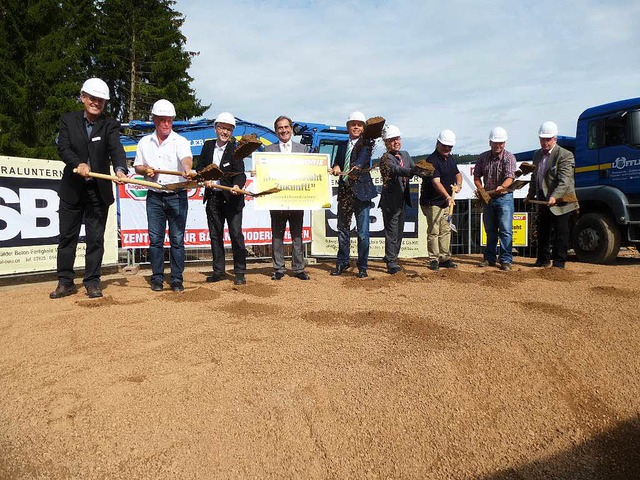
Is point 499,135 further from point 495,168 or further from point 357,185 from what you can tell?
point 357,185

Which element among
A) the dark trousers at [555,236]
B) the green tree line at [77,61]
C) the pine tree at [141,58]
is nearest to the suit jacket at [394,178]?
the dark trousers at [555,236]

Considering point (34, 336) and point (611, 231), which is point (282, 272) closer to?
point (34, 336)

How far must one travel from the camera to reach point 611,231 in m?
7.74

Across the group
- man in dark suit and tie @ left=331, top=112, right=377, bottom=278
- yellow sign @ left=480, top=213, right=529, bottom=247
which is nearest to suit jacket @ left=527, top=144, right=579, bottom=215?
man in dark suit and tie @ left=331, top=112, right=377, bottom=278

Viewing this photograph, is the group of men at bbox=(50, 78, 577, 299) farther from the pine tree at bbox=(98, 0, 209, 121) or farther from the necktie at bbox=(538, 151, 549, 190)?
the pine tree at bbox=(98, 0, 209, 121)

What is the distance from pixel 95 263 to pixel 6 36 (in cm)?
2179

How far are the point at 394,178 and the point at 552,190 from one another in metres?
2.54

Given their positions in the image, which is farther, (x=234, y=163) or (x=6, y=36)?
(x=6, y=36)

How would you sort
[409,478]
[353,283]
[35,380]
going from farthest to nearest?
[353,283] → [35,380] → [409,478]

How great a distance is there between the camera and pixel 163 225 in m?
5.36

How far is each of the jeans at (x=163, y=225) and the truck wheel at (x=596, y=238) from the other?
696 cm

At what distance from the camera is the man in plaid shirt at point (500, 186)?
6840mm

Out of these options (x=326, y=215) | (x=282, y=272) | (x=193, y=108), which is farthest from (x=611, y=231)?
(x=193, y=108)

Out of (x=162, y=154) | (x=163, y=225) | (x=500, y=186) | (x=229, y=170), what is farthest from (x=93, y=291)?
(x=500, y=186)
